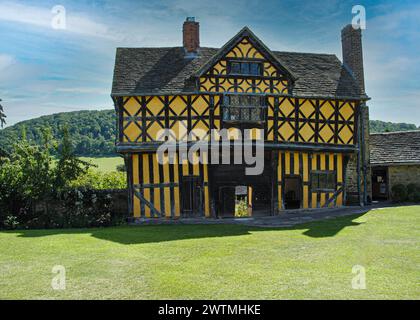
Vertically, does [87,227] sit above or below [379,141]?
below

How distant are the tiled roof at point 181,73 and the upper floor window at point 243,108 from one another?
1.74 metres

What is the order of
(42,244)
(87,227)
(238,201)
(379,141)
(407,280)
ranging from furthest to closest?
(379,141)
(238,201)
(87,227)
(42,244)
(407,280)

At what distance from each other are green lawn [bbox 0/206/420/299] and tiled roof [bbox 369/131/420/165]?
373 inches

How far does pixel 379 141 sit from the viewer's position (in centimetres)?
2525

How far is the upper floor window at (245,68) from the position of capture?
1886 cm

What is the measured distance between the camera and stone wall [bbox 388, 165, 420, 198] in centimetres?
2275

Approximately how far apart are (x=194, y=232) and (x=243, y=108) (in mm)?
6998

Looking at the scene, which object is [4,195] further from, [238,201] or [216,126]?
[238,201]

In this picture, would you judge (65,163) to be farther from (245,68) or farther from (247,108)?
(245,68)

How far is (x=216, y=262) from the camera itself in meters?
9.41

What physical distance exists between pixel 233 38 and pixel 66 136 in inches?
349

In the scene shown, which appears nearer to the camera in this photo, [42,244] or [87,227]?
[42,244]

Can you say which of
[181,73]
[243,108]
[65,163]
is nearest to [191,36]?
[181,73]
